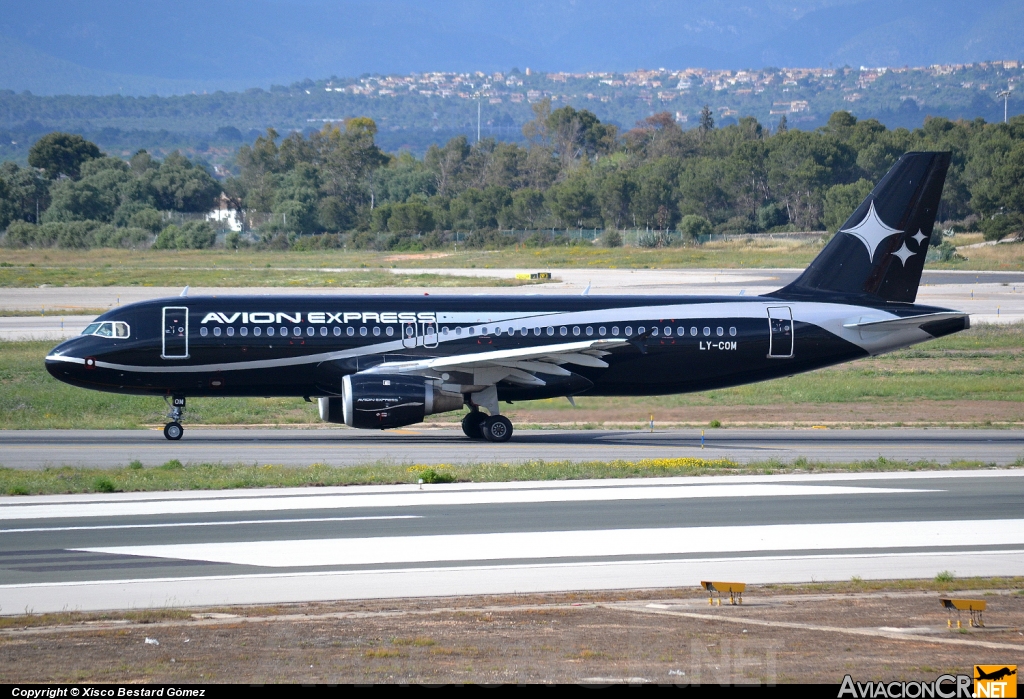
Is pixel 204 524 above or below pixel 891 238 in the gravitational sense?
below

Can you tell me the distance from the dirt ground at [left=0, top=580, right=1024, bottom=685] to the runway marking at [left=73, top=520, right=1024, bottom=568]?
269 centimetres

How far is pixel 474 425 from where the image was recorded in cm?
3212

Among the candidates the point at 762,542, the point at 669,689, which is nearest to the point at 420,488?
the point at 762,542

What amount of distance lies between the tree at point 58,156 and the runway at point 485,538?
6559 inches

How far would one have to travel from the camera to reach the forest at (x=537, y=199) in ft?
436

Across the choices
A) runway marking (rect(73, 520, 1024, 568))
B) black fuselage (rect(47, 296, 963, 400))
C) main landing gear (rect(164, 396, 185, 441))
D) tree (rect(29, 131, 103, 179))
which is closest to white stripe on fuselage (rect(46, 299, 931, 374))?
black fuselage (rect(47, 296, 963, 400))

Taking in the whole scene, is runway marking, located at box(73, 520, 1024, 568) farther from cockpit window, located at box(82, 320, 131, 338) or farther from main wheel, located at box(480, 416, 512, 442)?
cockpit window, located at box(82, 320, 131, 338)

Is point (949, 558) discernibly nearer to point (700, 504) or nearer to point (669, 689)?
point (700, 504)

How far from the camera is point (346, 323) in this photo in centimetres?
3136

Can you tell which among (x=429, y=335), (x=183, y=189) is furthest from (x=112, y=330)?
(x=183, y=189)

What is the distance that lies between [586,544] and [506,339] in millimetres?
13454

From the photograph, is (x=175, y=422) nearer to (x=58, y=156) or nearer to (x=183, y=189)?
(x=183, y=189)

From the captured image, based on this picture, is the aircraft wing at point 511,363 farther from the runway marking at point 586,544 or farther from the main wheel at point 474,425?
the runway marking at point 586,544

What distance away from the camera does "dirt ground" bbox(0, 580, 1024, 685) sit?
11766 mm
